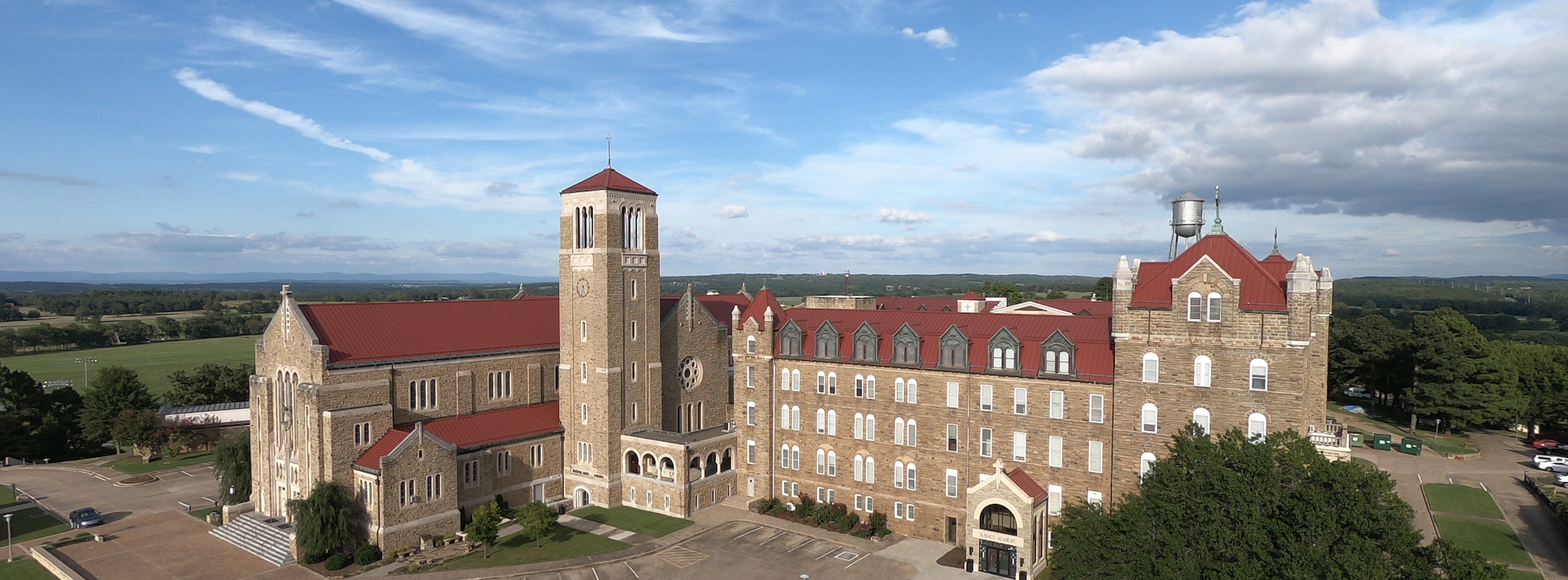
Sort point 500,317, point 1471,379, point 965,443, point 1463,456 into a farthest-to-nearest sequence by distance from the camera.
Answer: point 1471,379, point 1463,456, point 500,317, point 965,443

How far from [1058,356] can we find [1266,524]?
14802 mm

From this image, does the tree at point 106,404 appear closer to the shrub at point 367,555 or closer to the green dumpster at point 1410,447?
the shrub at point 367,555

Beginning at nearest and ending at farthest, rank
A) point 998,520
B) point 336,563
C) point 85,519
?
1. point 336,563
2. point 998,520
3. point 85,519

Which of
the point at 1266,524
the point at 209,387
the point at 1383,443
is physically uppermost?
the point at 1266,524

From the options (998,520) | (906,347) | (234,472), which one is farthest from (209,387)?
(998,520)

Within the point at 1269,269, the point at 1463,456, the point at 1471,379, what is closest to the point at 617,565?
the point at 1269,269

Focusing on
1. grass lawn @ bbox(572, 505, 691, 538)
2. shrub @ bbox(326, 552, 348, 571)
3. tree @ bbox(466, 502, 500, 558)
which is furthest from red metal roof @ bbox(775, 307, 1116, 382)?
shrub @ bbox(326, 552, 348, 571)

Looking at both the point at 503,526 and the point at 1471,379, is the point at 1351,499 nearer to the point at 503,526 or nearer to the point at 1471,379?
the point at 503,526

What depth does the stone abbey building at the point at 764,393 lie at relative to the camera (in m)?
37.1

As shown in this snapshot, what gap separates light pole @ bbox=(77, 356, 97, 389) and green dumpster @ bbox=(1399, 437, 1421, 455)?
153 metres

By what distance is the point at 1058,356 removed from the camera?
134 feet

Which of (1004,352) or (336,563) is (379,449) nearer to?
(336,563)

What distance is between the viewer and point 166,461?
67000mm

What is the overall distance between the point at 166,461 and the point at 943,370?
65.3m
